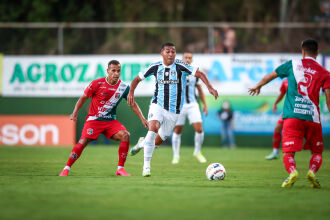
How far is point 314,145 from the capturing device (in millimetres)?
8391

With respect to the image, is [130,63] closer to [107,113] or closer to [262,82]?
[107,113]

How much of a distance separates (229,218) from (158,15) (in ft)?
76.7

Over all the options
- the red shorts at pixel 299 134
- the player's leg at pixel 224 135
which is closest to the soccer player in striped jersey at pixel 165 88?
the red shorts at pixel 299 134

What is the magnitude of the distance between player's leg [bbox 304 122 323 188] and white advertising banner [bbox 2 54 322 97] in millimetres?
14917

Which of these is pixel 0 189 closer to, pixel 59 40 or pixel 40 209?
pixel 40 209

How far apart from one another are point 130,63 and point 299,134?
16.2 meters

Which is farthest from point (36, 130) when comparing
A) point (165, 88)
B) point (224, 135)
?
point (165, 88)

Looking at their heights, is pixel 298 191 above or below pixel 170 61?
below

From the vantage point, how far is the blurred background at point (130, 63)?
76.4 ft

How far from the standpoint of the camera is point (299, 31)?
2367cm

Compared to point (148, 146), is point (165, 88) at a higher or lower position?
higher

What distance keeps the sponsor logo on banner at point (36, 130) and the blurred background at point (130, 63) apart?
43 millimetres

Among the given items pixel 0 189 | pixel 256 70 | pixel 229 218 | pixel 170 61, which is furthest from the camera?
pixel 256 70

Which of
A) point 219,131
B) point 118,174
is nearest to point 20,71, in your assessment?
point 219,131
